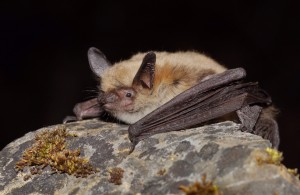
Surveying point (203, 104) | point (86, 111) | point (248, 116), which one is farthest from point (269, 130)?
point (86, 111)

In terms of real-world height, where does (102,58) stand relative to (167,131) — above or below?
above

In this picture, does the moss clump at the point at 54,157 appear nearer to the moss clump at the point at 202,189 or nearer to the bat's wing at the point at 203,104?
the bat's wing at the point at 203,104

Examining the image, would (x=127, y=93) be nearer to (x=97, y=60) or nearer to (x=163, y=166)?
(x=97, y=60)

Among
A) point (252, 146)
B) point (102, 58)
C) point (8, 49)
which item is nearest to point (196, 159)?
point (252, 146)

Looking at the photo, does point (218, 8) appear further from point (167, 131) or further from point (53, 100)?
point (167, 131)

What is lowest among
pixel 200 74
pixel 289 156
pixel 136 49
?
pixel 289 156

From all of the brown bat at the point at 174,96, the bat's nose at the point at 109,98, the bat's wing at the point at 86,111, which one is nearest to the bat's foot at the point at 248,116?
the brown bat at the point at 174,96

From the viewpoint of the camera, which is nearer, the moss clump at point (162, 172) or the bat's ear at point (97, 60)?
the moss clump at point (162, 172)
